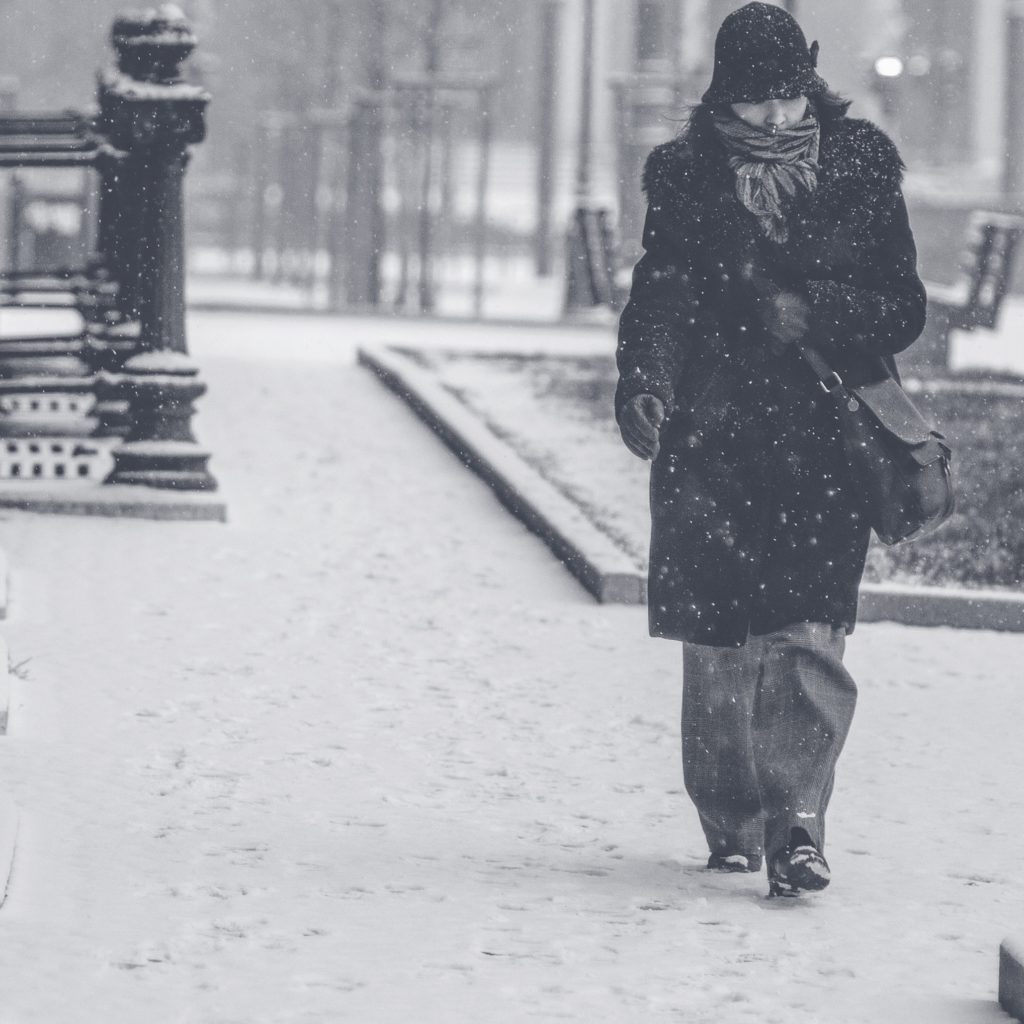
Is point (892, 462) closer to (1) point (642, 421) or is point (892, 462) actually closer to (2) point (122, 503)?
(1) point (642, 421)

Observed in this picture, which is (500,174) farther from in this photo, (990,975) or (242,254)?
(990,975)

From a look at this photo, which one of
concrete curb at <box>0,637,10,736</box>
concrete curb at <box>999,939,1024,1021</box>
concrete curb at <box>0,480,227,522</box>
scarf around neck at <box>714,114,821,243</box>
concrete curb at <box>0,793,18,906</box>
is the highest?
scarf around neck at <box>714,114,821,243</box>

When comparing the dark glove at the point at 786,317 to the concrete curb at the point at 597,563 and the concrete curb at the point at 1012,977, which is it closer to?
the concrete curb at the point at 1012,977

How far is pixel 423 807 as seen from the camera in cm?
562

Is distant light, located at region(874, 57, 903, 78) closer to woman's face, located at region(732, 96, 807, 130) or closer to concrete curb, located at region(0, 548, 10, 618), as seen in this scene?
concrete curb, located at region(0, 548, 10, 618)

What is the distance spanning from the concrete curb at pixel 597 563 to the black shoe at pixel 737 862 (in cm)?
325

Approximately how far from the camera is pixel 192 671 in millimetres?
7008

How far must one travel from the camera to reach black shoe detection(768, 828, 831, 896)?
4766mm

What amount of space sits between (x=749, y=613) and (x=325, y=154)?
3444 centimetres

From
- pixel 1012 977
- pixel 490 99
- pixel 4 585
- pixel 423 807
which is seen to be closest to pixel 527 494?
pixel 4 585

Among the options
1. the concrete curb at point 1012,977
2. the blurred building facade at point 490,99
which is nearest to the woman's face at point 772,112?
the concrete curb at point 1012,977

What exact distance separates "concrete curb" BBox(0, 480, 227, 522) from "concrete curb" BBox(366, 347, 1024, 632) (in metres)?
1.27

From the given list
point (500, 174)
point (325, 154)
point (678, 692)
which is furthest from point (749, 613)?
point (500, 174)

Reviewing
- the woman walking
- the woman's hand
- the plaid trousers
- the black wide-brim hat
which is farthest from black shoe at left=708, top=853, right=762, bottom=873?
the black wide-brim hat
